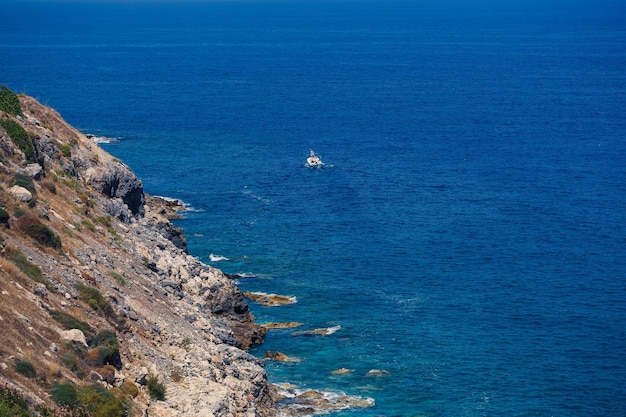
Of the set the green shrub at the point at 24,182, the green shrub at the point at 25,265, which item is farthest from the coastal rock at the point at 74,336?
the green shrub at the point at 24,182

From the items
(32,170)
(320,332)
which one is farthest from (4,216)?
(320,332)

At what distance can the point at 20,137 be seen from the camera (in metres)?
65.2

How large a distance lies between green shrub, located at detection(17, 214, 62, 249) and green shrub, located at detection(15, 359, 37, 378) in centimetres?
1581

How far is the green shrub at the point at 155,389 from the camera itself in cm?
4857

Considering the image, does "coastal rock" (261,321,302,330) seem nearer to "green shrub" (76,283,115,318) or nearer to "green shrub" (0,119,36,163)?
"green shrub" (0,119,36,163)

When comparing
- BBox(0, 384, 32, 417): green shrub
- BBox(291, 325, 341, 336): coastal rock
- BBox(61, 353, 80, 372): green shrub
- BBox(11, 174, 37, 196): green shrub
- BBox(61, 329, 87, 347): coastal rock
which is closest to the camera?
BBox(0, 384, 32, 417): green shrub

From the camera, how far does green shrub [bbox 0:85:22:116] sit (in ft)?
232

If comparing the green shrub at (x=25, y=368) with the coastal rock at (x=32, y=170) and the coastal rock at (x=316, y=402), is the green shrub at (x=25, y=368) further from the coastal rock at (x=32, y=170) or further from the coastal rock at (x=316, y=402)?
the coastal rock at (x=316, y=402)

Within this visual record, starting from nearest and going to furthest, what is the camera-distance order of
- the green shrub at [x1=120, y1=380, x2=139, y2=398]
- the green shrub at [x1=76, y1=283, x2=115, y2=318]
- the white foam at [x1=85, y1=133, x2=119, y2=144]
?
the green shrub at [x1=120, y1=380, x2=139, y2=398], the green shrub at [x1=76, y1=283, x2=115, y2=318], the white foam at [x1=85, y1=133, x2=119, y2=144]

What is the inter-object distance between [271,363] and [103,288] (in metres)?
20.4

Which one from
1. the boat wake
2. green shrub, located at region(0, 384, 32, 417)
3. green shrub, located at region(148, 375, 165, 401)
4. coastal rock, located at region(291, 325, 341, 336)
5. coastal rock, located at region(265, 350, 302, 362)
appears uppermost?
the boat wake

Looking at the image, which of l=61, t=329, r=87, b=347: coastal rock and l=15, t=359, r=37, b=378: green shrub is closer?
l=15, t=359, r=37, b=378: green shrub

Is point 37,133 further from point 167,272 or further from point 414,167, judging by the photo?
point 414,167

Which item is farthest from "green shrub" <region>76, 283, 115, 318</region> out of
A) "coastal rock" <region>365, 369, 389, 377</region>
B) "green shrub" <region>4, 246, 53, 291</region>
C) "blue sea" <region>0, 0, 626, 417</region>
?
"coastal rock" <region>365, 369, 389, 377</region>
